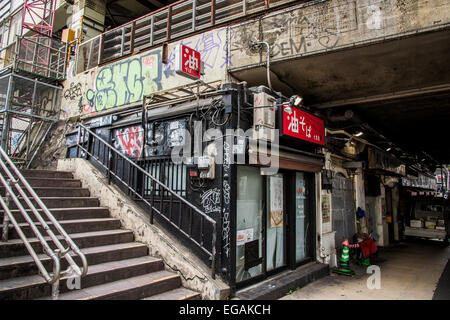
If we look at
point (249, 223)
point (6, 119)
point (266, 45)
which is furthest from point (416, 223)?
point (6, 119)

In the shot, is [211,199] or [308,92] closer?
[211,199]

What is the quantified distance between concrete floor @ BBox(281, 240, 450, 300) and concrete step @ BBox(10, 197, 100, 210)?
4.89 metres

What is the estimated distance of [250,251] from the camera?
5.62m

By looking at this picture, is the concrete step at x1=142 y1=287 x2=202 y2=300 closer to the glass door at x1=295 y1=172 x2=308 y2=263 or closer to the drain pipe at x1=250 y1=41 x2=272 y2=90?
the glass door at x1=295 y1=172 x2=308 y2=263

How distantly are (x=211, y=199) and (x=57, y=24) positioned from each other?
1532cm

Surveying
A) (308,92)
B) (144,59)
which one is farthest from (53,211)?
(308,92)

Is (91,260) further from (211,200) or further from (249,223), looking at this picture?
(249,223)

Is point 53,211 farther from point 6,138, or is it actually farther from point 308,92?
point 308,92

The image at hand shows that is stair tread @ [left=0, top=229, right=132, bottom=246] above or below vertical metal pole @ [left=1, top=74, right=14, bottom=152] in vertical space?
below

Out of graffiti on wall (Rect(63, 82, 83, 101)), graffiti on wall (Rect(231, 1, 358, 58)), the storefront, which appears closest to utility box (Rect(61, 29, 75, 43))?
graffiti on wall (Rect(63, 82, 83, 101))

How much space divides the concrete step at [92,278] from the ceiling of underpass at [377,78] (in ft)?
15.5

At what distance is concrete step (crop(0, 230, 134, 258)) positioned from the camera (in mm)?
4246

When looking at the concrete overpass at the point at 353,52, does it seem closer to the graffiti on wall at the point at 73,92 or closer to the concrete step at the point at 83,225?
the concrete step at the point at 83,225
